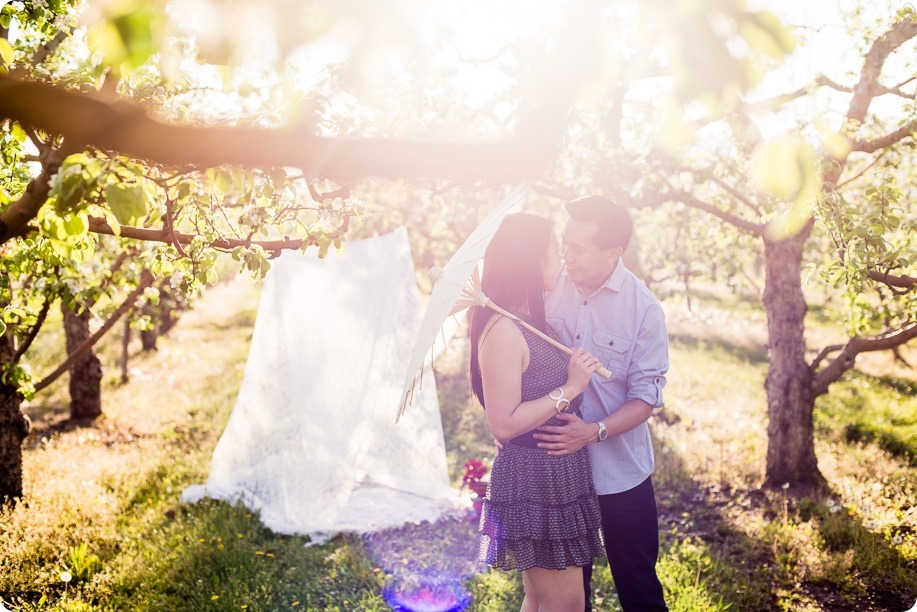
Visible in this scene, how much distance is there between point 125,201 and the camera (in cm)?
158

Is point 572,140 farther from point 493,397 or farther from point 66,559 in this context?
point 66,559

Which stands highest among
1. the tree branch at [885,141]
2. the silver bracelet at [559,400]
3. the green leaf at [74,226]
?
the tree branch at [885,141]

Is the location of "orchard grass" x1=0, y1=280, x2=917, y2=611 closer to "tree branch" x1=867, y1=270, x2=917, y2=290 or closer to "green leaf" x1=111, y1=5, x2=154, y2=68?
"tree branch" x1=867, y1=270, x2=917, y2=290

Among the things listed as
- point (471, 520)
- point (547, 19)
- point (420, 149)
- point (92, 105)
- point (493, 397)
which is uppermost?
point (547, 19)

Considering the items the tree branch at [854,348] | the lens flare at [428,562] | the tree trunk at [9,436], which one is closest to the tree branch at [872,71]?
the tree branch at [854,348]

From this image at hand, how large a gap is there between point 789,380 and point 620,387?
4.35 meters

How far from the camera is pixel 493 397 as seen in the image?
260cm

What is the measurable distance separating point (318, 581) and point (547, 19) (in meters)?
4.51

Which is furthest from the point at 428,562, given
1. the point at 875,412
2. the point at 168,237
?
the point at 875,412

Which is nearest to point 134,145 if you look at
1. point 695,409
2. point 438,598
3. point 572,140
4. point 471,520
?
point 438,598

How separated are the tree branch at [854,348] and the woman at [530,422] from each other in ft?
13.3

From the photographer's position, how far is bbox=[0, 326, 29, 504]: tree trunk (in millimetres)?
5918

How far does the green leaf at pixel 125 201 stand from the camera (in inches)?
61.6

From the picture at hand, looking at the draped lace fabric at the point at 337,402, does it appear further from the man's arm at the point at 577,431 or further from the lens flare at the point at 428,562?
the man's arm at the point at 577,431
